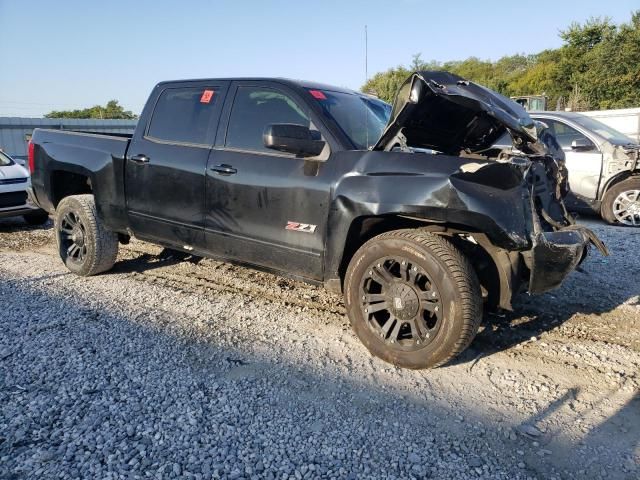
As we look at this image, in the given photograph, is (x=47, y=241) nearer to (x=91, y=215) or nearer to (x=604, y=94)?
(x=91, y=215)

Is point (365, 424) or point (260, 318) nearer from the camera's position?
point (365, 424)

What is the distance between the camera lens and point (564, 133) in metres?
8.07

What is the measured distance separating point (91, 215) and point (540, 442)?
4358 mm

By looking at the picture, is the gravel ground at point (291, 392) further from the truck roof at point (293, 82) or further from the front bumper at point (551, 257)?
the truck roof at point (293, 82)

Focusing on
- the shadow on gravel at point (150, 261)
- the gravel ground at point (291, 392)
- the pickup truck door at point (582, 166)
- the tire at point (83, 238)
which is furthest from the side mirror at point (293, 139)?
the pickup truck door at point (582, 166)

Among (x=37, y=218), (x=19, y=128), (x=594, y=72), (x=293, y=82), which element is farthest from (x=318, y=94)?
(x=594, y=72)

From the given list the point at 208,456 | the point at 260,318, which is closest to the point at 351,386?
the point at 208,456

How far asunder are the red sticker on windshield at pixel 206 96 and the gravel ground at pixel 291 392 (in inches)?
68.6

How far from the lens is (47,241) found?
6.75m

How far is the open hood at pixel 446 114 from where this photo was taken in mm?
3139

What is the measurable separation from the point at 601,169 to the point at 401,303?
6129 millimetres

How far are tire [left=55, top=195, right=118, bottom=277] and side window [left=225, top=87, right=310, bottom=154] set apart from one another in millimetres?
1859

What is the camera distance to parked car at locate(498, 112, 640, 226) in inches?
292

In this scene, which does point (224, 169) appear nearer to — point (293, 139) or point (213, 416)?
point (293, 139)
